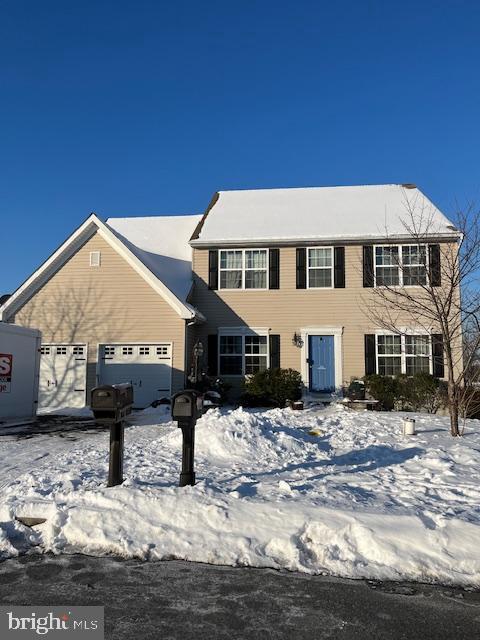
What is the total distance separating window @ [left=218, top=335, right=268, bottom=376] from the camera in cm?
1778

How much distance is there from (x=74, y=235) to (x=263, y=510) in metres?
15.2

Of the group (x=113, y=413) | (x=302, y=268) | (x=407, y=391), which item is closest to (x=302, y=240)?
(x=302, y=268)

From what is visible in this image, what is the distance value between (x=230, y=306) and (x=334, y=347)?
13.6 ft

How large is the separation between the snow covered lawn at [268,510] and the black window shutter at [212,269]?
36.1 feet

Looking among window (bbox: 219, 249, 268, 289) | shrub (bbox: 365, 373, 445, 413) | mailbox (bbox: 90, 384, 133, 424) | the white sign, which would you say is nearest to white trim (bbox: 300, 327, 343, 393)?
shrub (bbox: 365, 373, 445, 413)

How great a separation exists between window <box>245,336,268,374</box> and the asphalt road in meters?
13.8

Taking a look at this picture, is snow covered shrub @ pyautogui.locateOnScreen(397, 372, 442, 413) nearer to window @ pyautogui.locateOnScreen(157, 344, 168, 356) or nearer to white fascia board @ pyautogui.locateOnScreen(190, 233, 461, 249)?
white fascia board @ pyautogui.locateOnScreen(190, 233, 461, 249)

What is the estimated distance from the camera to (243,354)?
17.8 meters

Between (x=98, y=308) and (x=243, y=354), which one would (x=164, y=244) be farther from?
(x=243, y=354)

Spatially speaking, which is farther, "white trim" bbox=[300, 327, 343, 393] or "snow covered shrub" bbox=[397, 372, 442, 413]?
"white trim" bbox=[300, 327, 343, 393]

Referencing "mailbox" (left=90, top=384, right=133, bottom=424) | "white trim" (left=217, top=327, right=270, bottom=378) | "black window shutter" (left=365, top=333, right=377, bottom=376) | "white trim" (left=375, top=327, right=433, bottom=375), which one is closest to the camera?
"mailbox" (left=90, top=384, right=133, bottom=424)

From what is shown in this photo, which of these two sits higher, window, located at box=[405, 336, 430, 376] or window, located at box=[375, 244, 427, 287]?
window, located at box=[375, 244, 427, 287]

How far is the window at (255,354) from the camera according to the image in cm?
1778

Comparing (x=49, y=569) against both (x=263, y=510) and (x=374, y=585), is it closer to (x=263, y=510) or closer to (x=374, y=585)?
(x=263, y=510)
